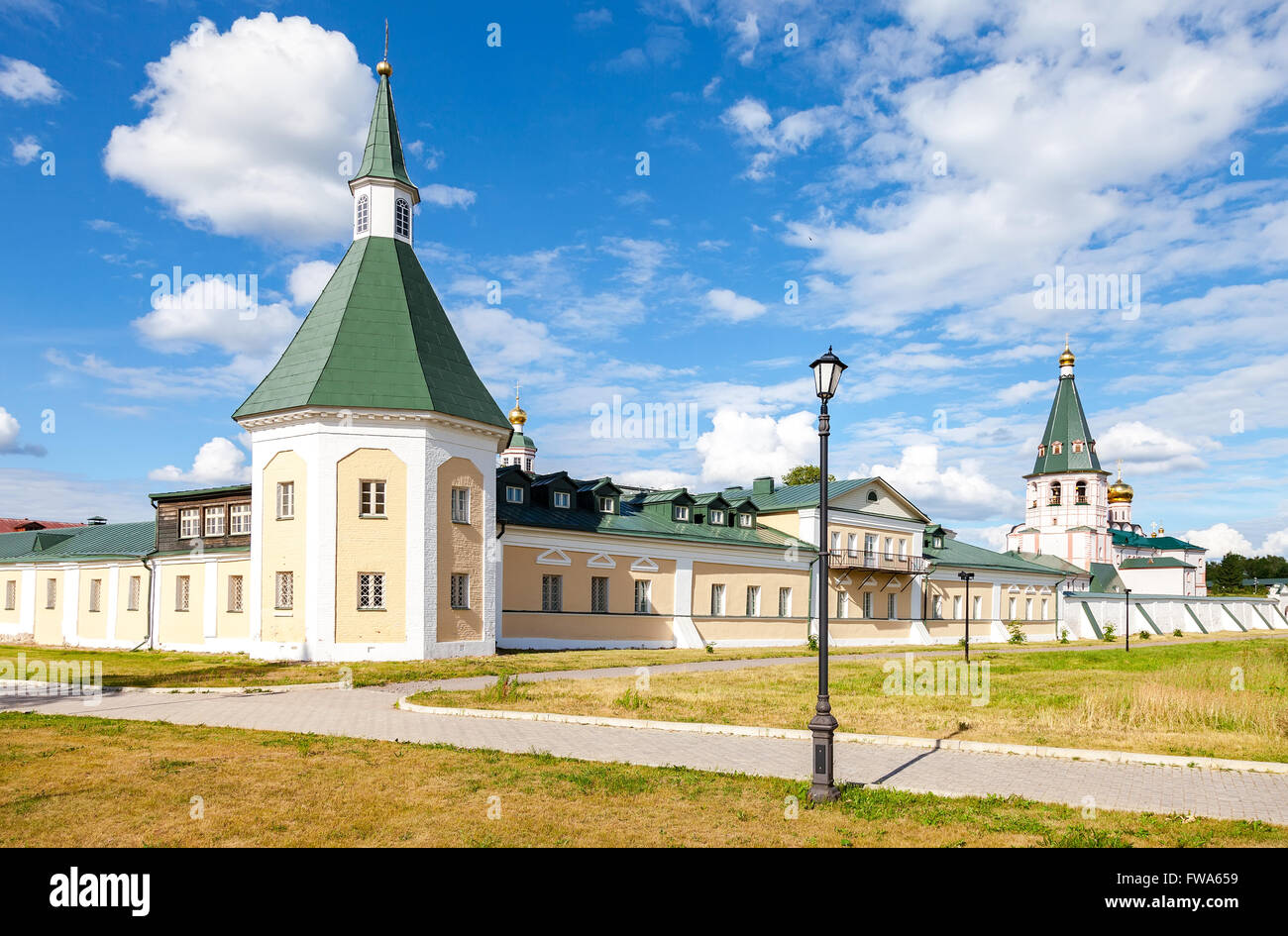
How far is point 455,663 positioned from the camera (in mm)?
24234

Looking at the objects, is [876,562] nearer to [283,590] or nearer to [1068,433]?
[283,590]

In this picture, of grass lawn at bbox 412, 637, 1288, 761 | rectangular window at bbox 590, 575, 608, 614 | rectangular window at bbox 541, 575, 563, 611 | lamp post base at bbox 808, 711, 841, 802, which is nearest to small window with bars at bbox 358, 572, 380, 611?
rectangular window at bbox 541, 575, 563, 611

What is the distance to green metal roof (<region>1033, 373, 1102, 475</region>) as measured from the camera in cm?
8919

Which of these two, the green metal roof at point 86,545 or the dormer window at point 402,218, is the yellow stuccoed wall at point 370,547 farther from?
the green metal roof at point 86,545

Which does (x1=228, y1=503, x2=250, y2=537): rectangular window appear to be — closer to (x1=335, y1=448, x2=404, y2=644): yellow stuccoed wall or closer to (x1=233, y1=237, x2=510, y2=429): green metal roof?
(x1=233, y1=237, x2=510, y2=429): green metal roof

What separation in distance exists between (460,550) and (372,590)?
9.87 feet

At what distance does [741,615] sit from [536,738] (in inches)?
1099

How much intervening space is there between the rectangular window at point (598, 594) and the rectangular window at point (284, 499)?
11983 millimetres

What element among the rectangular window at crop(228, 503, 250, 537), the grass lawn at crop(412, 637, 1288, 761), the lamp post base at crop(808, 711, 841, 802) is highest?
the rectangular window at crop(228, 503, 250, 537)

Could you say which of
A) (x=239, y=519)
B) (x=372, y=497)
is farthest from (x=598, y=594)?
(x=239, y=519)

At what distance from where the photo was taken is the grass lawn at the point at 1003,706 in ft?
42.2

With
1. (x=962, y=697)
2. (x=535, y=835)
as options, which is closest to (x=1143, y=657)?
(x=962, y=697)

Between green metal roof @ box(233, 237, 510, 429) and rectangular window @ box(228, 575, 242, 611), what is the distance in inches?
237
